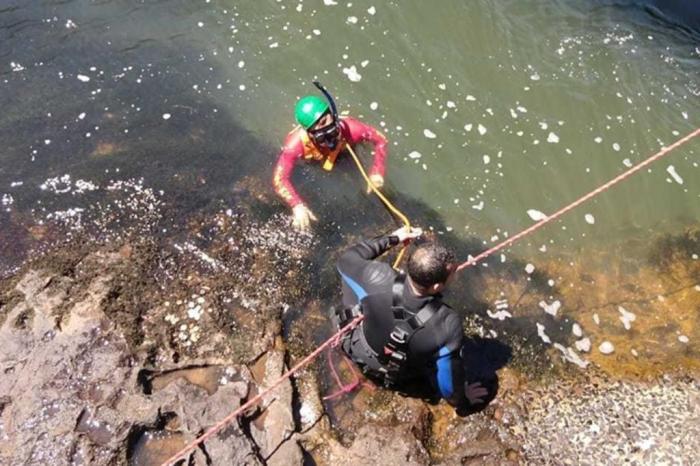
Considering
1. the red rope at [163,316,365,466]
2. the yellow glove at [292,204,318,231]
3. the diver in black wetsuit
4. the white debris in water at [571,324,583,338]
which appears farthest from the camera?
the yellow glove at [292,204,318,231]

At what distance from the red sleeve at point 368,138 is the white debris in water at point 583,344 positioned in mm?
2834

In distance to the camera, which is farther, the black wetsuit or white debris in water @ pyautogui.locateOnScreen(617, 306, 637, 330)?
white debris in water @ pyautogui.locateOnScreen(617, 306, 637, 330)

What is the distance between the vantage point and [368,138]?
24.8 ft

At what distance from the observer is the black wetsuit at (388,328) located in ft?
14.9

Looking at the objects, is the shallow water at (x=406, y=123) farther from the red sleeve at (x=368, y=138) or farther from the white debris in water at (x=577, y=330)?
the red sleeve at (x=368, y=138)

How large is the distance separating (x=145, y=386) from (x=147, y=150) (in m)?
3.34

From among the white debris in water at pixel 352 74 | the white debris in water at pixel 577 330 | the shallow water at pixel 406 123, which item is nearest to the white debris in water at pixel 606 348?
the shallow water at pixel 406 123

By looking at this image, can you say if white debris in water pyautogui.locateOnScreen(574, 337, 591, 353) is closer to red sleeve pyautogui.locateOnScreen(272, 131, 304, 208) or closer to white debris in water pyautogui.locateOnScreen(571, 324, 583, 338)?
white debris in water pyautogui.locateOnScreen(571, 324, 583, 338)

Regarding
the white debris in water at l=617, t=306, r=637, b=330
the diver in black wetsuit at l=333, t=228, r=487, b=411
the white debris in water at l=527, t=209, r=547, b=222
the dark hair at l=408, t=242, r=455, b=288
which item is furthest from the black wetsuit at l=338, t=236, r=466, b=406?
the white debris in water at l=527, t=209, r=547, b=222

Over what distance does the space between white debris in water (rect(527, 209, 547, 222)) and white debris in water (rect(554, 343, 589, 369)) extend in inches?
73.6

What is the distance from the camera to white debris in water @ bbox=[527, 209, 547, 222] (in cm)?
771

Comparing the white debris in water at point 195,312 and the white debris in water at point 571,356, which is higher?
the white debris in water at point 195,312

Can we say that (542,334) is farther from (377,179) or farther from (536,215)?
(377,179)

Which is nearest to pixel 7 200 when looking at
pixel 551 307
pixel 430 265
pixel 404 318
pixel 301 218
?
pixel 301 218
